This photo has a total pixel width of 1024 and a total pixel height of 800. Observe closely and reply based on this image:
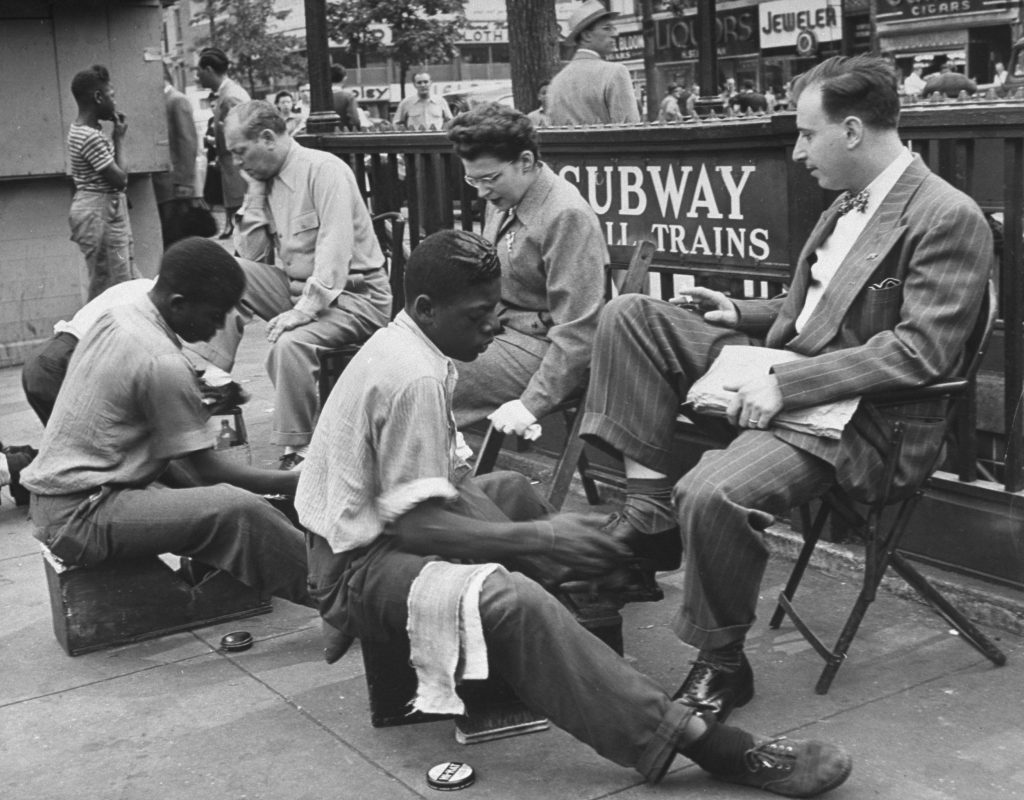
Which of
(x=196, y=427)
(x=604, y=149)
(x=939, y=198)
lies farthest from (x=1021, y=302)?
(x=196, y=427)

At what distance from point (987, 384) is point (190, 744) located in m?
3.53

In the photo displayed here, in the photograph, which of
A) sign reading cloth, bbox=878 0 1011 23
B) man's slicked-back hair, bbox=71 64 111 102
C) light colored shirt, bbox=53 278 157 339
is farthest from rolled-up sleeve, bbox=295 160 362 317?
sign reading cloth, bbox=878 0 1011 23

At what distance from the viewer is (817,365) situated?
3.61 meters

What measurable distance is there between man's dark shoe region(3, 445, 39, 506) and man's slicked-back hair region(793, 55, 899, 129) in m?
3.86

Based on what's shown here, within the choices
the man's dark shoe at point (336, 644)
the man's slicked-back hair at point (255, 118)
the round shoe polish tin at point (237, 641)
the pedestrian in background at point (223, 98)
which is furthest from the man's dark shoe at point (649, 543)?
the pedestrian in background at point (223, 98)

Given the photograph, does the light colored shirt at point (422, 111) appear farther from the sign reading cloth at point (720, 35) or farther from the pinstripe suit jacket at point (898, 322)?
the sign reading cloth at point (720, 35)

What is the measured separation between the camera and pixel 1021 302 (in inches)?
161

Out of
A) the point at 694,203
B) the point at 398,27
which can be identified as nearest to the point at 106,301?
the point at 694,203

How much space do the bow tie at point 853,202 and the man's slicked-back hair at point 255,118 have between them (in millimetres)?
2925

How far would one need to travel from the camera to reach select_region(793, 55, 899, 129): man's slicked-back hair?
146 inches

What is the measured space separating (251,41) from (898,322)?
A: 109 feet

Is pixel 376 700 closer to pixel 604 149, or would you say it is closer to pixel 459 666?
pixel 459 666

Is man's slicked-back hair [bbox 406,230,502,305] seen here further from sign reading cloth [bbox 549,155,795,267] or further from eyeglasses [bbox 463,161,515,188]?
sign reading cloth [bbox 549,155,795,267]

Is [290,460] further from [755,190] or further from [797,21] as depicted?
[797,21]
